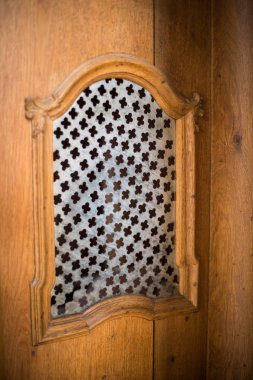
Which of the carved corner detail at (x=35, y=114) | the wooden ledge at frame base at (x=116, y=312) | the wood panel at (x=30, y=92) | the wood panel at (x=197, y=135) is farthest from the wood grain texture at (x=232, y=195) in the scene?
the carved corner detail at (x=35, y=114)

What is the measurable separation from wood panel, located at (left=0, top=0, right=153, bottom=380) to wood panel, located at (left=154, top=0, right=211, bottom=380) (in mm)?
72

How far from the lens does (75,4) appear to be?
1186 mm

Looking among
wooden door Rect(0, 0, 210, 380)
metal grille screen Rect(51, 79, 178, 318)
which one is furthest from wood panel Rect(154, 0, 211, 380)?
metal grille screen Rect(51, 79, 178, 318)

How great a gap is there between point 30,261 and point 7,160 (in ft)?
1.01

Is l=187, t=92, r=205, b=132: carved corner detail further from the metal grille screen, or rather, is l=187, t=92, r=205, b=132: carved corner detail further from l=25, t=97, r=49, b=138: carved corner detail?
l=25, t=97, r=49, b=138: carved corner detail

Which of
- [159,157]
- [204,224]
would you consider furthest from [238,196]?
[159,157]

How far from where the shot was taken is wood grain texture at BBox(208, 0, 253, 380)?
1385mm

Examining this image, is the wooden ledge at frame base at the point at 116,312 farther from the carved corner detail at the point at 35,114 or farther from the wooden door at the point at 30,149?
the carved corner detail at the point at 35,114

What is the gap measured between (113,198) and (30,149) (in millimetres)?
314

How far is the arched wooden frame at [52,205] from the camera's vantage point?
1168mm

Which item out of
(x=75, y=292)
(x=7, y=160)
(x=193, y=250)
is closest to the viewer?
(x=7, y=160)

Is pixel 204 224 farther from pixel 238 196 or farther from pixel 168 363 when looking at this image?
pixel 168 363

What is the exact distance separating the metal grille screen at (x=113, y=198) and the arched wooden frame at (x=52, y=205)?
25mm

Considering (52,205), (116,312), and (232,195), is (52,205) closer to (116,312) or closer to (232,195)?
(116,312)
